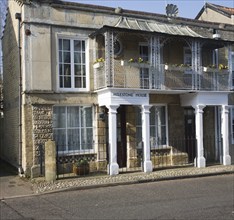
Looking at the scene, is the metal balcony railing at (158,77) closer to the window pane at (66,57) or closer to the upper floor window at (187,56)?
the window pane at (66,57)

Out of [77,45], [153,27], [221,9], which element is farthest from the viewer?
[221,9]

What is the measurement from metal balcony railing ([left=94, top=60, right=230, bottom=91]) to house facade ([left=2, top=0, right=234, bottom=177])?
0.13 ft

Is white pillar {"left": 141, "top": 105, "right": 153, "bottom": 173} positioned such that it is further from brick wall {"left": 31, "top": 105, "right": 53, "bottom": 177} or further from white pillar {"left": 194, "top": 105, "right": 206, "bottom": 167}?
brick wall {"left": 31, "top": 105, "right": 53, "bottom": 177}

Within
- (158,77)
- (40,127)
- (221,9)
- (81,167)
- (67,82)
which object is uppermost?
(221,9)

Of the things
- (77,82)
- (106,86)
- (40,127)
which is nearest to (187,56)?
(106,86)

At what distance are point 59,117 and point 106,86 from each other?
223 centimetres

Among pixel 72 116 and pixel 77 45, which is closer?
pixel 72 116

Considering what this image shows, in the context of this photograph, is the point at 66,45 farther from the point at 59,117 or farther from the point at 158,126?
the point at 158,126

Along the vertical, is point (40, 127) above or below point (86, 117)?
below

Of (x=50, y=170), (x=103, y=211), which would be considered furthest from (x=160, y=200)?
(x=50, y=170)

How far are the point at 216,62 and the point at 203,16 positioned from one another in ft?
23.9

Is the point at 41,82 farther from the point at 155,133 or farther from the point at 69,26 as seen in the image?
the point at 155,133

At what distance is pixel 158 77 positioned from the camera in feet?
50.1

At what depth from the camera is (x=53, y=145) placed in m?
12.8
